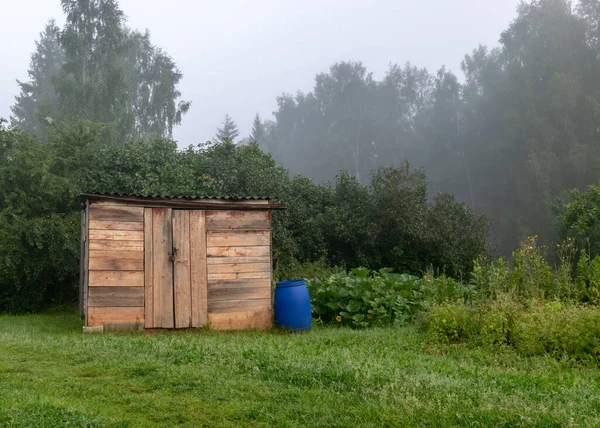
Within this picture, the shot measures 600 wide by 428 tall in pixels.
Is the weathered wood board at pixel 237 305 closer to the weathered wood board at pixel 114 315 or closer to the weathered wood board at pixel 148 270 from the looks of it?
the weathered wood board at pixel 148 270

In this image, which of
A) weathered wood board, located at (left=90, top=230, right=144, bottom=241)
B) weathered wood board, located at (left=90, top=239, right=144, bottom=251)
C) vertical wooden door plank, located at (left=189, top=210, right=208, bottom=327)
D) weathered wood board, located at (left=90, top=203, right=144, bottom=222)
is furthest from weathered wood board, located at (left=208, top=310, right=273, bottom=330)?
weathered wood board, located at (left=90, top=203, right=144, bottom=222)

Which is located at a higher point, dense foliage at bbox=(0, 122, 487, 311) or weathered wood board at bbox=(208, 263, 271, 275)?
dense foliage at bbox=(0, 122, 487, 311)

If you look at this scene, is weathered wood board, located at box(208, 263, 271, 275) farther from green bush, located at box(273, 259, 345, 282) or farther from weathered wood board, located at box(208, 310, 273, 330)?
green bush, located at box(273, 259, 345, 282)

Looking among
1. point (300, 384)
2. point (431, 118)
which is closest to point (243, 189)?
point (300, 384)

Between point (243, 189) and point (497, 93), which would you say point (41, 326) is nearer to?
point (243, 189)

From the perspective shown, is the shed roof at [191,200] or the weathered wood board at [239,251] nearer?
the shed roof at [191,200]

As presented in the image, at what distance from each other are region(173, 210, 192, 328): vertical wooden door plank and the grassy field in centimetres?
259

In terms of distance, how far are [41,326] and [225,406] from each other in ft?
29.0

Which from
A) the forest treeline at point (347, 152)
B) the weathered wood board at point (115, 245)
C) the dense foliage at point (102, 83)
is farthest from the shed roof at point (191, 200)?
the dense foliage at point (102, 83)

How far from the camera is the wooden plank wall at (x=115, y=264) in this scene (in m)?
10.8

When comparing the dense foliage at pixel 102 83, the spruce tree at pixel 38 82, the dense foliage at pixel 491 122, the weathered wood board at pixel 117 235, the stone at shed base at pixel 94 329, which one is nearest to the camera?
the stone at shed base at pixel 94 329

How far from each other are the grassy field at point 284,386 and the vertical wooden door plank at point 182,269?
2.59 m

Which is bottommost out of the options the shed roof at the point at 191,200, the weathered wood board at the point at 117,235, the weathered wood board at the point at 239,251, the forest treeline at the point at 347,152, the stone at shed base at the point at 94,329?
the stone at shed base at the point at 94,329

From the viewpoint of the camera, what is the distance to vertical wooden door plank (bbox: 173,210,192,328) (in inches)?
440
